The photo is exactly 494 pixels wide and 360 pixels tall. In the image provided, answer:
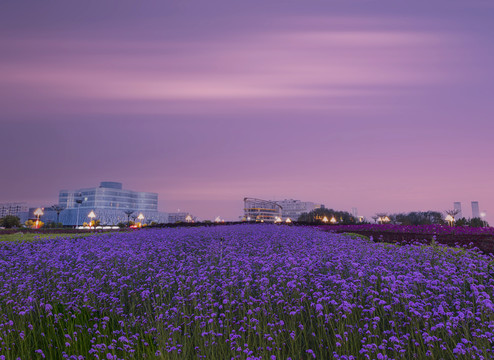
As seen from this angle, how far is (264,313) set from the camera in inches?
188

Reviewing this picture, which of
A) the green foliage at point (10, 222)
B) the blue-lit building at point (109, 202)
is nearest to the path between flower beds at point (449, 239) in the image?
the green foliage at point (10, 222)

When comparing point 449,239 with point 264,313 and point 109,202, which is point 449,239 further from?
point 109,202

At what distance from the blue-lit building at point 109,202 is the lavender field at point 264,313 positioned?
11476 centimetres

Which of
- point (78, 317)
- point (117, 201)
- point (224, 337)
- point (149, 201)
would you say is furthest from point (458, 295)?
point (149, 201)

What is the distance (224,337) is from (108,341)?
1.66 meters

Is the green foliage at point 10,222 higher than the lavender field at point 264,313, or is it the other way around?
the green foliage at point 10,222

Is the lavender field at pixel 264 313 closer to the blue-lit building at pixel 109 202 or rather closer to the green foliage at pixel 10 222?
the green foliage at pixel 10 222

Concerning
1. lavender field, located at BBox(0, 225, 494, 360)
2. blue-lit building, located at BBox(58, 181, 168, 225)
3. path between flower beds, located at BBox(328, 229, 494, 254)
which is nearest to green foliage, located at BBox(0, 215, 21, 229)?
lavender field, located at BBox(0, 225, 494, 360)

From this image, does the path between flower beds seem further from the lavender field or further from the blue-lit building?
the blue-lit building

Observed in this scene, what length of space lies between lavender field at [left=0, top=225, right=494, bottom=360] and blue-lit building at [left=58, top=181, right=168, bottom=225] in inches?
4518

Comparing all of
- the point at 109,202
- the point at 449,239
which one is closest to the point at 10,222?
the point at 449,239

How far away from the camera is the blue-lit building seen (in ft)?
392

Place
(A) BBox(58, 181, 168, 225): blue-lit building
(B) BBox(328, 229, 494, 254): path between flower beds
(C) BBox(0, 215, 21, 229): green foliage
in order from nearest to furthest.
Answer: (B) BBox(328, 229, 494, 254): path between flower beds → (C) BBox(0, 215, 21, 229): green foliage → (A) BBox(58, 181, 168, 225): blue-lit building

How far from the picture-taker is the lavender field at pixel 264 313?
432 cm
